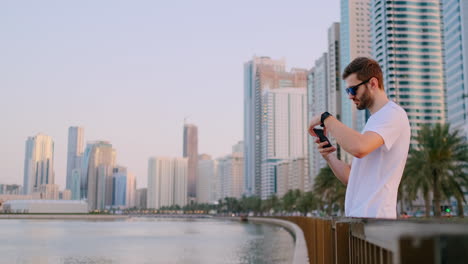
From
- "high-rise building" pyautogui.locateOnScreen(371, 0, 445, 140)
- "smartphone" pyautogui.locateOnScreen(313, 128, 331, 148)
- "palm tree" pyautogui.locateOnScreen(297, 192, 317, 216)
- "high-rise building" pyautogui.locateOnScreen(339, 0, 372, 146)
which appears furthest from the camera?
"high-rise building" pyautogui.locateOnScreen(339, 0, 372, 146)

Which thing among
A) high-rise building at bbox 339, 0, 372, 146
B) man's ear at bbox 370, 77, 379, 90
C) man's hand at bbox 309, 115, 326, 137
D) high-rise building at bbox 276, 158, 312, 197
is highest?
high-rise building at bbox 339, 0, 372, 146

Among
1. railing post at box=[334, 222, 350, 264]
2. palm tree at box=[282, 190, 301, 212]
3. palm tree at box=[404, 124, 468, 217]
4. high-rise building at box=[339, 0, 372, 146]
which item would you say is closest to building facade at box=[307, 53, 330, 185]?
high-rise building at box=[339, 0, 372, 146]

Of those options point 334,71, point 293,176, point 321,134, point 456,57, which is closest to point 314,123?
point 321,134

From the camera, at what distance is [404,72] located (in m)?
129

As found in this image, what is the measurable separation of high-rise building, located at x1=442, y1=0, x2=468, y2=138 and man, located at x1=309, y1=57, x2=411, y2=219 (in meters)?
100

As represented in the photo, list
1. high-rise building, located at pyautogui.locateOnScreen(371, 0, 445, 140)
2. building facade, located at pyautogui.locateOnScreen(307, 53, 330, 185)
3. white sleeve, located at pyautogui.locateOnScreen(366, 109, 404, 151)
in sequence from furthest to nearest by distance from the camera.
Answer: building facade, located at pyautogui.locateOnScreen(307, 53, 330, 185) → high-rise building, located at pyautogui.locateOnScreen(371, 0, 445, 140) → white sleeve, located at pyautogui.locateOnScreen(366, 109, 404, 151)

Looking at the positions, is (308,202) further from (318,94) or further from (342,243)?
(318,94)

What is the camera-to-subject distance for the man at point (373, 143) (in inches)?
94.3

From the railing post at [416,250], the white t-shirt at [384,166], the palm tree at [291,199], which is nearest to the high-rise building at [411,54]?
the palm tree at [291,199]

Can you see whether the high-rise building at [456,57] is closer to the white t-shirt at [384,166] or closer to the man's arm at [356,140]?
the white t-shirt at [384,166]

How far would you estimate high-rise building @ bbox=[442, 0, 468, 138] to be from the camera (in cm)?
9944

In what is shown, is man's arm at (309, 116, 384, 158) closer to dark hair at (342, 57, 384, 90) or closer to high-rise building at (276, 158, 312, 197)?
dark hair at (342, 57, 384, 90)

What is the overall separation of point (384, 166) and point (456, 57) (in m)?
111

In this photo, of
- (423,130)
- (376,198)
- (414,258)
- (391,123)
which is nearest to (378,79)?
(391,123)
